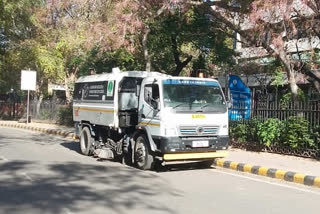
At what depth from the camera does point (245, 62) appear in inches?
821

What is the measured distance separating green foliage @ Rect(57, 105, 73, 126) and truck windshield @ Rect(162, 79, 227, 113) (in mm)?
18038

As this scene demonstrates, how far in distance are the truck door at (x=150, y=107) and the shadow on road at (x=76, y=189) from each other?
1.17 metres

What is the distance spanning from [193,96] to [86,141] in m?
4.91

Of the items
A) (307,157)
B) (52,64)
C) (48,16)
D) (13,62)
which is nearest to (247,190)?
(307,157)

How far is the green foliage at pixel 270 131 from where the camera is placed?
13984mm

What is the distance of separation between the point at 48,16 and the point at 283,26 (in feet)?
69.1

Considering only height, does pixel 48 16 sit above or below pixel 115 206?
above

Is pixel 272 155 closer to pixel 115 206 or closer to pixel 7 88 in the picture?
pixel 115 206

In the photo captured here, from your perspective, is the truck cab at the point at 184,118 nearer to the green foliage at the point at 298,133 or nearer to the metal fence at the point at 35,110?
the green foliage at the point at 298,133

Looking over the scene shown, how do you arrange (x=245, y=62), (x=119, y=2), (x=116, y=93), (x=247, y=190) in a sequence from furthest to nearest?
(x=245, y=62) < (x=119, y=2) < (x=116, y=93) < (x=247, y=190)

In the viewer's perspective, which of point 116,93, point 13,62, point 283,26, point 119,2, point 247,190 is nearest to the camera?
point 247,190

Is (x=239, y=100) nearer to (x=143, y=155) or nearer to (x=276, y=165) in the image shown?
(x=276, y=165)

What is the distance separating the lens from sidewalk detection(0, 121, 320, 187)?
406 inches

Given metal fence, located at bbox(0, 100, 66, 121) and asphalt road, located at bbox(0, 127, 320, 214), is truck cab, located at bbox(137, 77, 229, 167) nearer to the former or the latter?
asphalt road, located at bbox(0, 127, 320, 214)
